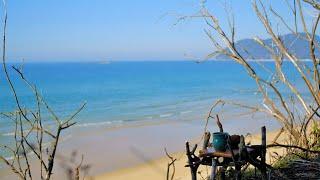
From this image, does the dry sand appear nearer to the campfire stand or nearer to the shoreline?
the shoreline

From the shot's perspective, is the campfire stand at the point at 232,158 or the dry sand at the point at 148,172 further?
the dry sand at the point at 148,172

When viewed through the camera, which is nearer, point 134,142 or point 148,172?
point 148,172

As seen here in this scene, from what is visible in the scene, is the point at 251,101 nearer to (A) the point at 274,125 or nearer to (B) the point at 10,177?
(A) the point at 274,125

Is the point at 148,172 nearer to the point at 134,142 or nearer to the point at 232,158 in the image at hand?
the point at 134,142

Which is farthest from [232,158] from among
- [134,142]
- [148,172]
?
[134,142]

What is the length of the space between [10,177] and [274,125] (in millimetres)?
11748

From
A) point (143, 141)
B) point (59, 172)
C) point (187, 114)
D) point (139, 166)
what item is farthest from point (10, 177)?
point (187, 114)

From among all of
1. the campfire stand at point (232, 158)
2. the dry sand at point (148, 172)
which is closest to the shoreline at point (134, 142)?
the dry sand at point (148, 172)

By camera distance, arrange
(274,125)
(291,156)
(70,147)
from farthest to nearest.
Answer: (274,125)
(70,147)
(291,156)

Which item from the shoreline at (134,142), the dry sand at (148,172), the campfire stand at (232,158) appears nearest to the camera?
the campfire stand at (232,158)

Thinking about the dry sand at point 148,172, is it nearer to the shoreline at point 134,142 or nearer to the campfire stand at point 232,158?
the shoreline at point 134,142

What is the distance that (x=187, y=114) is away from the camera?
1010 inches

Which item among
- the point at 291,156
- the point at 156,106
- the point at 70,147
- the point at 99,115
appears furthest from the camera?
the point at 156,106

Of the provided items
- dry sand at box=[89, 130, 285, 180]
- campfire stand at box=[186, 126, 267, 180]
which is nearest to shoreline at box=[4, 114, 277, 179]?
dry sand at box=[89, 130, 285, 180]
